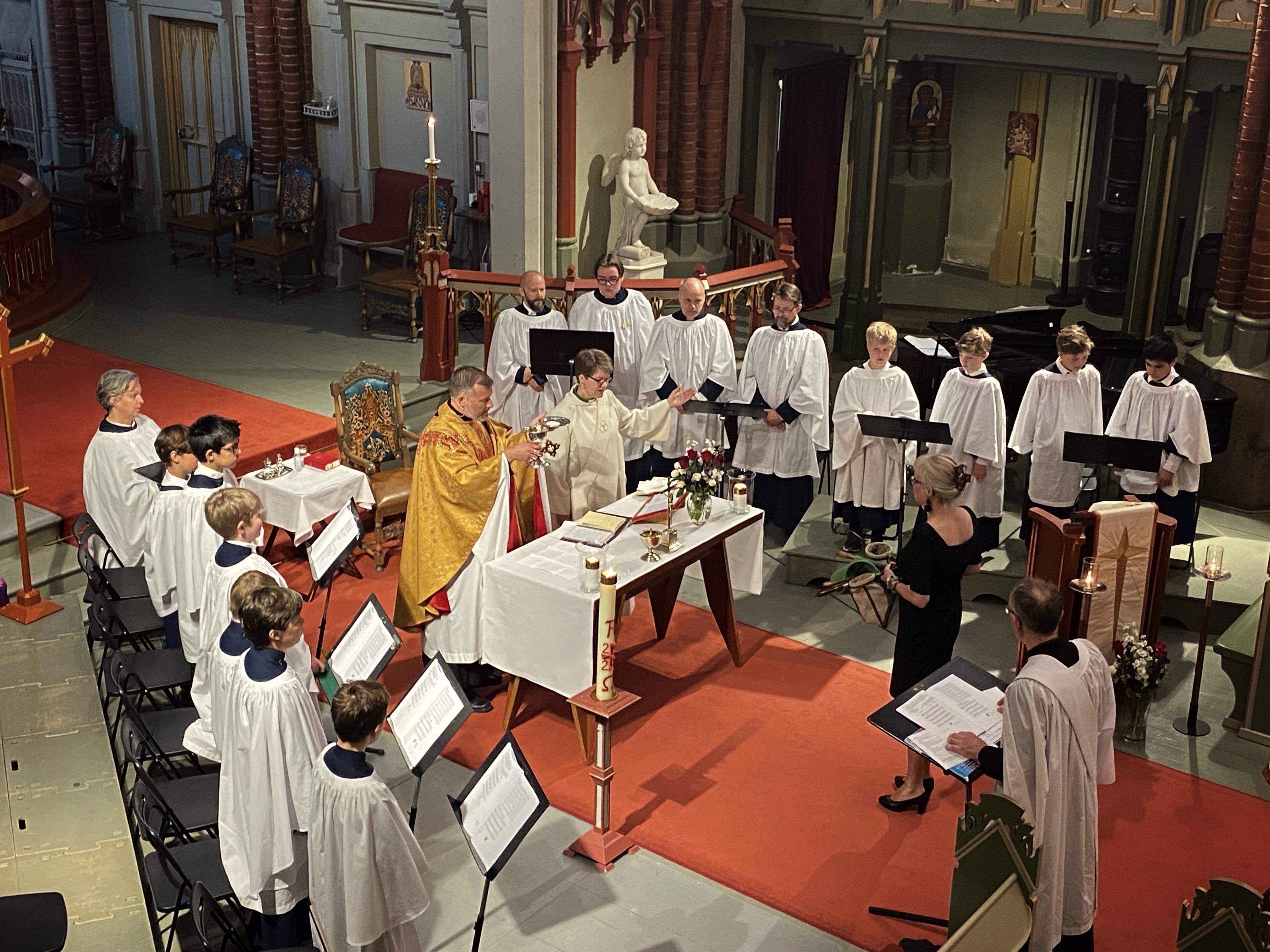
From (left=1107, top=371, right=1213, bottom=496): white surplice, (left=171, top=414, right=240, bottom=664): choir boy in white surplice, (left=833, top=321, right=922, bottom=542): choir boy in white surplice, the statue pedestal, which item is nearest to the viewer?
(left=171, top=414, right=240, bottom=664): choir boy in white surplice

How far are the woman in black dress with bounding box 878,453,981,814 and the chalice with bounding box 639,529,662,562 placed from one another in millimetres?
1303

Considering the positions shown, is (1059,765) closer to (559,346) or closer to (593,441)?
(593,441)

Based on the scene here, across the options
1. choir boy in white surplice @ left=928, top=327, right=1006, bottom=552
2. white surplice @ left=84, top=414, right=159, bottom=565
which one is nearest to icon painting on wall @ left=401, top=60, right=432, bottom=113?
white surplice @ left=84, top=414, right=159, bottom=565

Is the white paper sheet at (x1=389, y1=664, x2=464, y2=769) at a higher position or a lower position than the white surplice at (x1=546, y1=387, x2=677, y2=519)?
lower

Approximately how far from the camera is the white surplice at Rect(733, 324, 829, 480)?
9648mm

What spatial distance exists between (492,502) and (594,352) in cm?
109

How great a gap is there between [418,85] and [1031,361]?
693cm

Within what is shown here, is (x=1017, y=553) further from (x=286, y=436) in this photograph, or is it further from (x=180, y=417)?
(x=180, y=417)

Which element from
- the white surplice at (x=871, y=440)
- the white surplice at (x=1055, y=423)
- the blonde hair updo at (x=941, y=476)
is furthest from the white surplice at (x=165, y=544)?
the white surplice at (x=1055, y=423)

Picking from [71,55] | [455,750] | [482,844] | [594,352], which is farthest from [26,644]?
[71,55]

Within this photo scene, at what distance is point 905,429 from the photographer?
8.89 meters

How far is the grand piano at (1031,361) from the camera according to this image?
10242mm

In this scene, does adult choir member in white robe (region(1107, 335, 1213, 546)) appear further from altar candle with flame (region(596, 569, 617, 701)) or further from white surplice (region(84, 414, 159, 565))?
white surplice (region(84, 414, 159, 565))

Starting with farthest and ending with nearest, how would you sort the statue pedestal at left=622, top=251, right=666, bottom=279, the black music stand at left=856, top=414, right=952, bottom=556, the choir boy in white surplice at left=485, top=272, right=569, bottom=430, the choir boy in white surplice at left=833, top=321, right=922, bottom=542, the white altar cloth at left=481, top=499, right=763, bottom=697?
the statue pedestal at left=622, top=251, right=666, bottom=279, the choir boy in white surplice at left=485, top=272, right=569, bottom=430, the choir boy in white surplice at left=833, top=321, right=922, bottom=542, the black music stand at left=856, top=414, right=952, bottom=556, the white altar cloth at left=481, top=499, right=763, bottom=697
